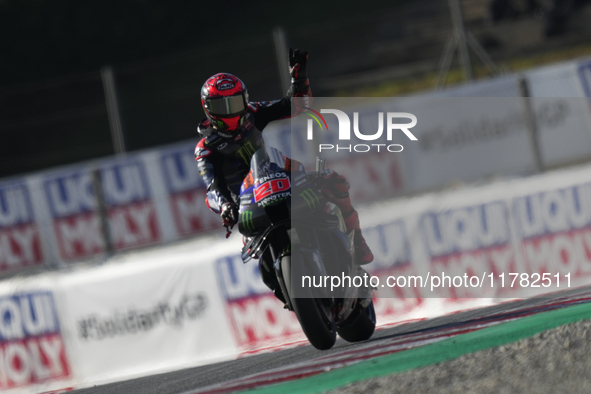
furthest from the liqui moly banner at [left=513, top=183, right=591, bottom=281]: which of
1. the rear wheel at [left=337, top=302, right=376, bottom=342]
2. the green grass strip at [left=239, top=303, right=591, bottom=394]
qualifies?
the green grass strip at [left=239, top=303, right=591, bottom=394]

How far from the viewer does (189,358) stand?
269 inches

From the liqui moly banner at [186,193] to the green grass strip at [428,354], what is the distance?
19.0ft

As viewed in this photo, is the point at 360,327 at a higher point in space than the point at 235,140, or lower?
lower

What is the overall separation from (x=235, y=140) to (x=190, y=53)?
676 centimetres

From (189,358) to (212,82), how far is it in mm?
2814

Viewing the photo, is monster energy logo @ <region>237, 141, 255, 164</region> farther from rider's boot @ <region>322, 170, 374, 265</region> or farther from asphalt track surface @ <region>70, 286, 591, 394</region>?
asphalt track surface @ <region>70, 286, 591, 394</region>

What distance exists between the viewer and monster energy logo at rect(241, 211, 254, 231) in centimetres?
454

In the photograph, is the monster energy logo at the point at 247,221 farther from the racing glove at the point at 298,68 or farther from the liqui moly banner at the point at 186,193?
the liqui moly banner at the point at 186,193

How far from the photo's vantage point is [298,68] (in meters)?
5.03

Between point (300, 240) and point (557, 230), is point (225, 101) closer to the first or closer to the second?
point (300, 240)

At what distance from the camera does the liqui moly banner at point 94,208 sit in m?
9.66

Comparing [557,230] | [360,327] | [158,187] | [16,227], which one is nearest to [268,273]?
[360,327]

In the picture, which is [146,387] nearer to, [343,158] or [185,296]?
[185,296]

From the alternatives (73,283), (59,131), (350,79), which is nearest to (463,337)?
(73,283)
